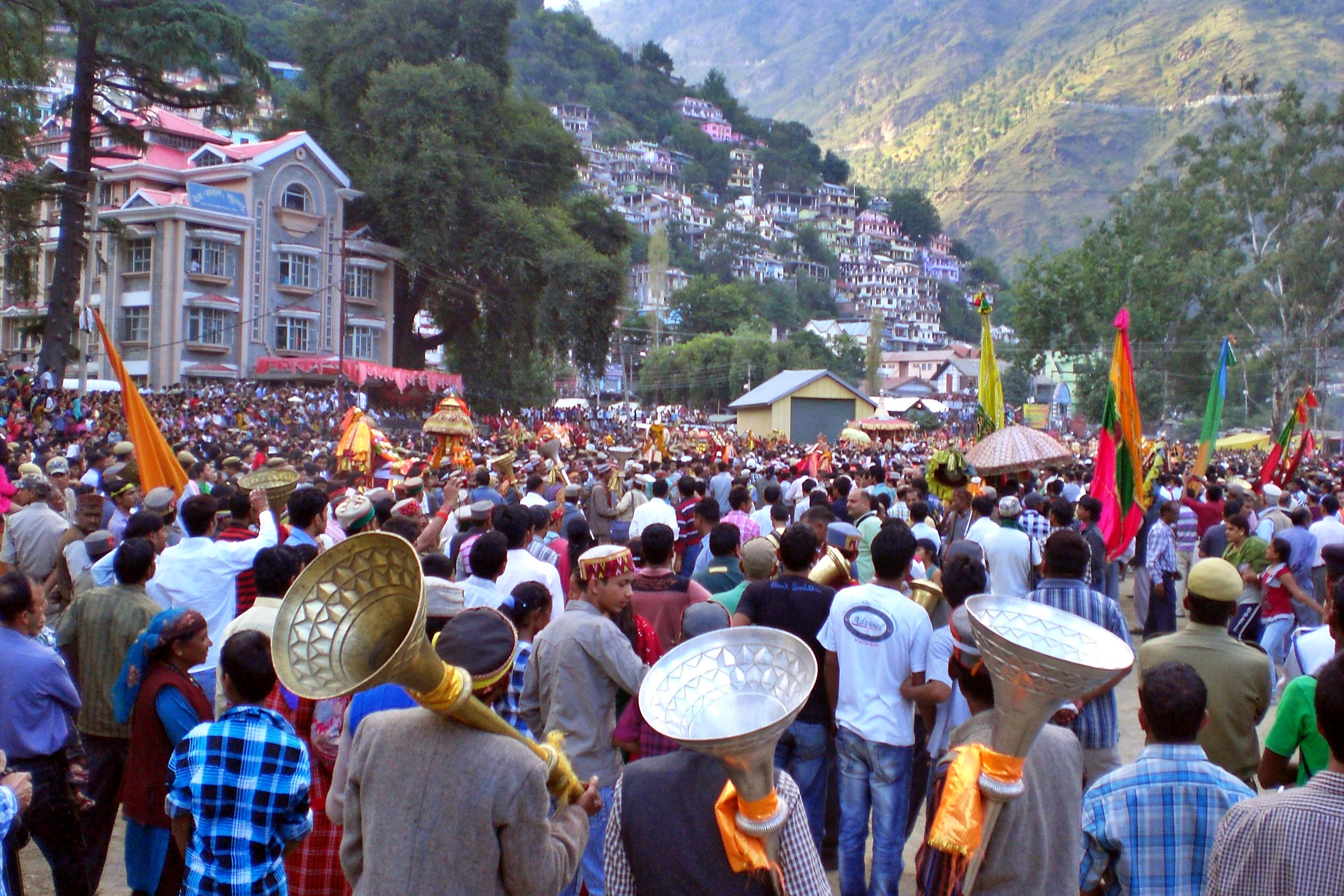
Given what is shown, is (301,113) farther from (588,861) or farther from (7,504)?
(588,861)

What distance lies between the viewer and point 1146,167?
4950cm

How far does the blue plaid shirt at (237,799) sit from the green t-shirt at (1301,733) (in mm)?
3088

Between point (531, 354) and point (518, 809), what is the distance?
40960 mm

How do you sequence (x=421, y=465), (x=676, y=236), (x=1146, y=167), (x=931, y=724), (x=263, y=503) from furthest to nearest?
1. (x=676, y=236)
2. (x=1146, y=167)
3. (x=421, y=465)
4. (x=263, y=503)
5. (x=931, y=724)

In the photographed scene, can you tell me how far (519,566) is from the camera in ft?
18.6

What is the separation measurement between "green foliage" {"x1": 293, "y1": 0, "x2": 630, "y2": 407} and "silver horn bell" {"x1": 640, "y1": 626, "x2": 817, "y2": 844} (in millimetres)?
36168

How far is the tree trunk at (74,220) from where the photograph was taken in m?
23.4

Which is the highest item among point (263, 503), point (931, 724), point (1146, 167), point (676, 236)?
point (676, 236)

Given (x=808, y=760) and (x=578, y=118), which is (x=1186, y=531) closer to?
(x=808, y=760)

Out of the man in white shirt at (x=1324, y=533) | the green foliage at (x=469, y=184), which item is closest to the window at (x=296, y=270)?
the green foliage at (x=469, y=184)

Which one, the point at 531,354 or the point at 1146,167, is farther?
the point at 1146,167

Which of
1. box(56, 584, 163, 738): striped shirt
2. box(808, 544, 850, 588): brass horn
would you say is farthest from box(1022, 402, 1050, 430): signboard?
box(56, 584, 163, 738): striped shirt

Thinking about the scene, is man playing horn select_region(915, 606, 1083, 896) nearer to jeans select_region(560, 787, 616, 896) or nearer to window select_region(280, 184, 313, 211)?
jeans select_region(560, 787, 616, 896)

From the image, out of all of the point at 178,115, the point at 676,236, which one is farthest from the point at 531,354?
the point at 676,236
